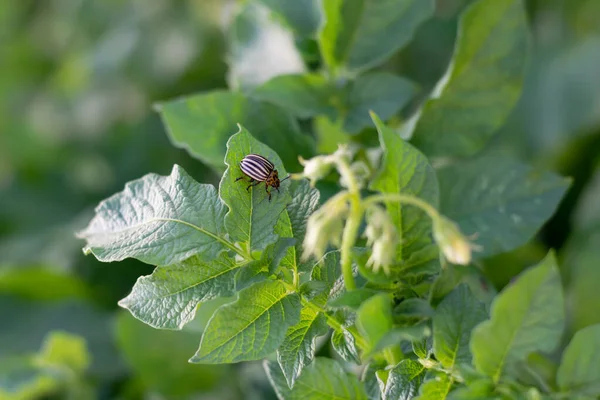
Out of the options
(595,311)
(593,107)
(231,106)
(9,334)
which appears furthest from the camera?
(593,107)

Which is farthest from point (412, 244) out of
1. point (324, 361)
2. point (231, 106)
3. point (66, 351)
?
point (66, 351)

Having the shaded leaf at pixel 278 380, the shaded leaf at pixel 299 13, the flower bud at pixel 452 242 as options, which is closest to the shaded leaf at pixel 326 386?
the shaded leaf at pixel 278 380

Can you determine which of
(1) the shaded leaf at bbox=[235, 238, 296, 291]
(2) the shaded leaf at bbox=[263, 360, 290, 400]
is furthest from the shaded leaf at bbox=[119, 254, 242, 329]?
(2) the shaded leaf at bbox=[263, 360, 290, 400]

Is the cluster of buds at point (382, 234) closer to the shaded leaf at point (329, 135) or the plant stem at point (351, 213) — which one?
the plant stem at point (351, 213)

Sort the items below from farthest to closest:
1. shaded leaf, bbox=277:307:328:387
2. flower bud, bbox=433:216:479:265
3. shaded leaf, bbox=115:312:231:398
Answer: shaded leaf, bbox=115:312:231:398
shaded leaf, bbox=277:307:328:387
flower bud, bbox=433:216:479:265

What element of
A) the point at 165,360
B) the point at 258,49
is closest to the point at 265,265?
the point at 258,49

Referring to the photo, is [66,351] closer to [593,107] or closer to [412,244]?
[412,244]

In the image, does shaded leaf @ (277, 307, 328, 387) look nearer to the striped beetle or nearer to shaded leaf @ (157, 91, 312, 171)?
the striped beetle
